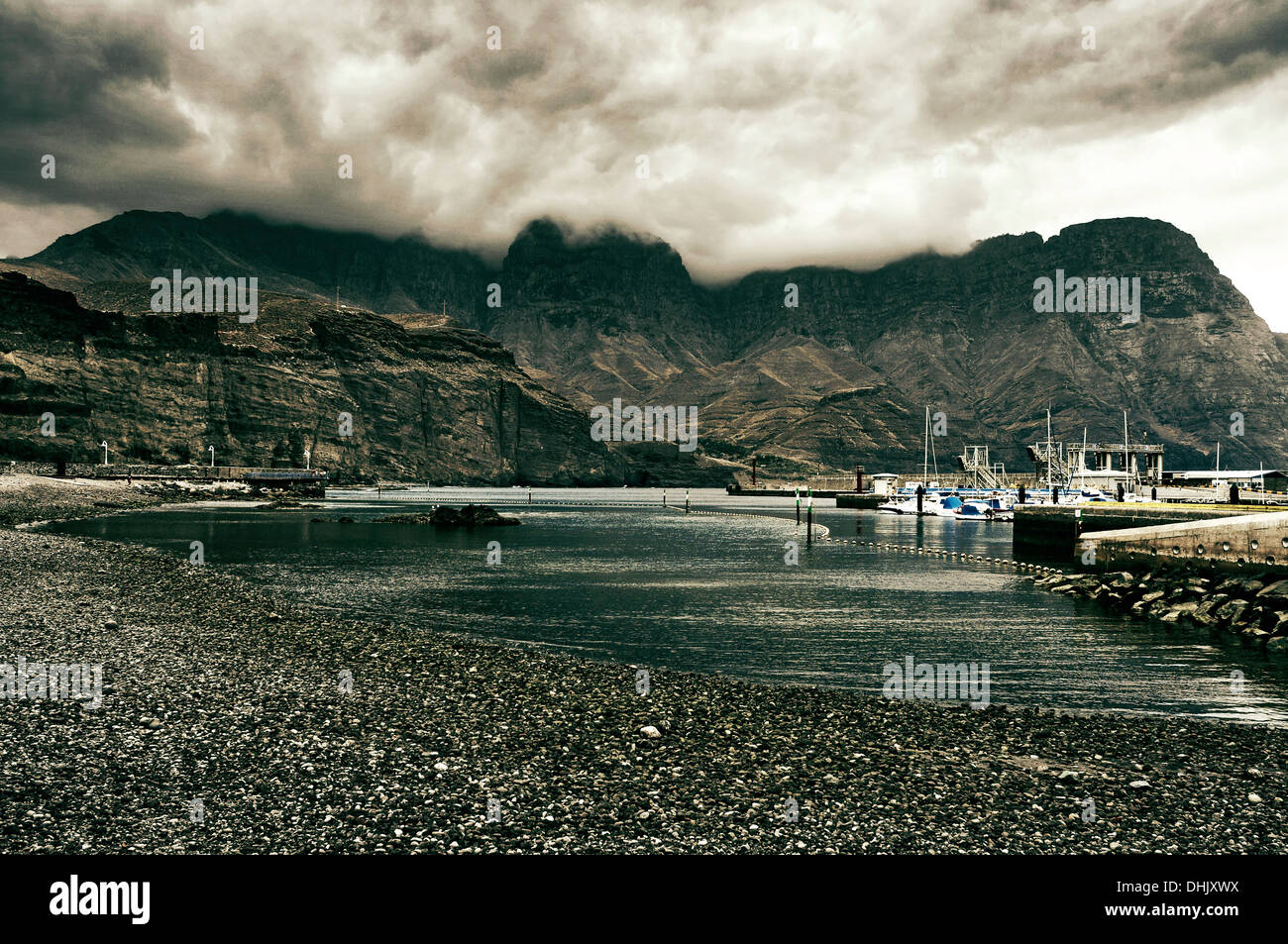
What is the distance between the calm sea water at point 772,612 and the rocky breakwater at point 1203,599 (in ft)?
5.68

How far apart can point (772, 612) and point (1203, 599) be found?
1812cm

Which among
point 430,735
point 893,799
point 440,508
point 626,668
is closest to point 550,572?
point 626,668

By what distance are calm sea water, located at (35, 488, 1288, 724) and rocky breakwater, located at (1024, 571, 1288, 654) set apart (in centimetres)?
173

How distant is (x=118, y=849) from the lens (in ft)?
31.9

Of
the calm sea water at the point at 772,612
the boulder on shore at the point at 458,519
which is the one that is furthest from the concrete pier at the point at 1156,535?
the boulder on shore at the point at 458,519

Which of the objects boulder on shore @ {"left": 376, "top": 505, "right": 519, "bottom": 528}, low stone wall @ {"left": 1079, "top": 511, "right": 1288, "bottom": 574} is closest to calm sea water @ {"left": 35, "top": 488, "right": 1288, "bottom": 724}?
low stone wall @ {"left": 1079, "top": 511, "right": 1288, "bottom": 574}

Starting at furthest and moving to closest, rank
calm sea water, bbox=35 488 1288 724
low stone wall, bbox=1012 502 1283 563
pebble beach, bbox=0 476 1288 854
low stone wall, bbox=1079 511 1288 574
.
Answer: low stone wall, bbox=1012 502 1283 563 → low stone wall, bbox=1079 511 1288 574 → calm sea water, bbox=35 488 1288 724 → pebble beach, bbox=0 476 1288 854

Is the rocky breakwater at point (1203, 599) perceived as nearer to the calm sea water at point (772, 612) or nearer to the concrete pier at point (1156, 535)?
the concrete pier at point (1156, 535)

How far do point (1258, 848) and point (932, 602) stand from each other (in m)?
31.8

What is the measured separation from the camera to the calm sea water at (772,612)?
23.6 metres

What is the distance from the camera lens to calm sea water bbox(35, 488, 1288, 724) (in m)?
23.6

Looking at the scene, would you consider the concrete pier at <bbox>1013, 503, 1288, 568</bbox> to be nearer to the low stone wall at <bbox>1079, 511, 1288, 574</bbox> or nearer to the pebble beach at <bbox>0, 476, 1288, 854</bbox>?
the low stone wall at <bbox>1079, 511, 1288, 574</bbox>

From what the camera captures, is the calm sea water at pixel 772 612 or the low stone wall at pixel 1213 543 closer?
the calm sea water at pixel 772 612

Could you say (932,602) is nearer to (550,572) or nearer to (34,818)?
(550,572)
